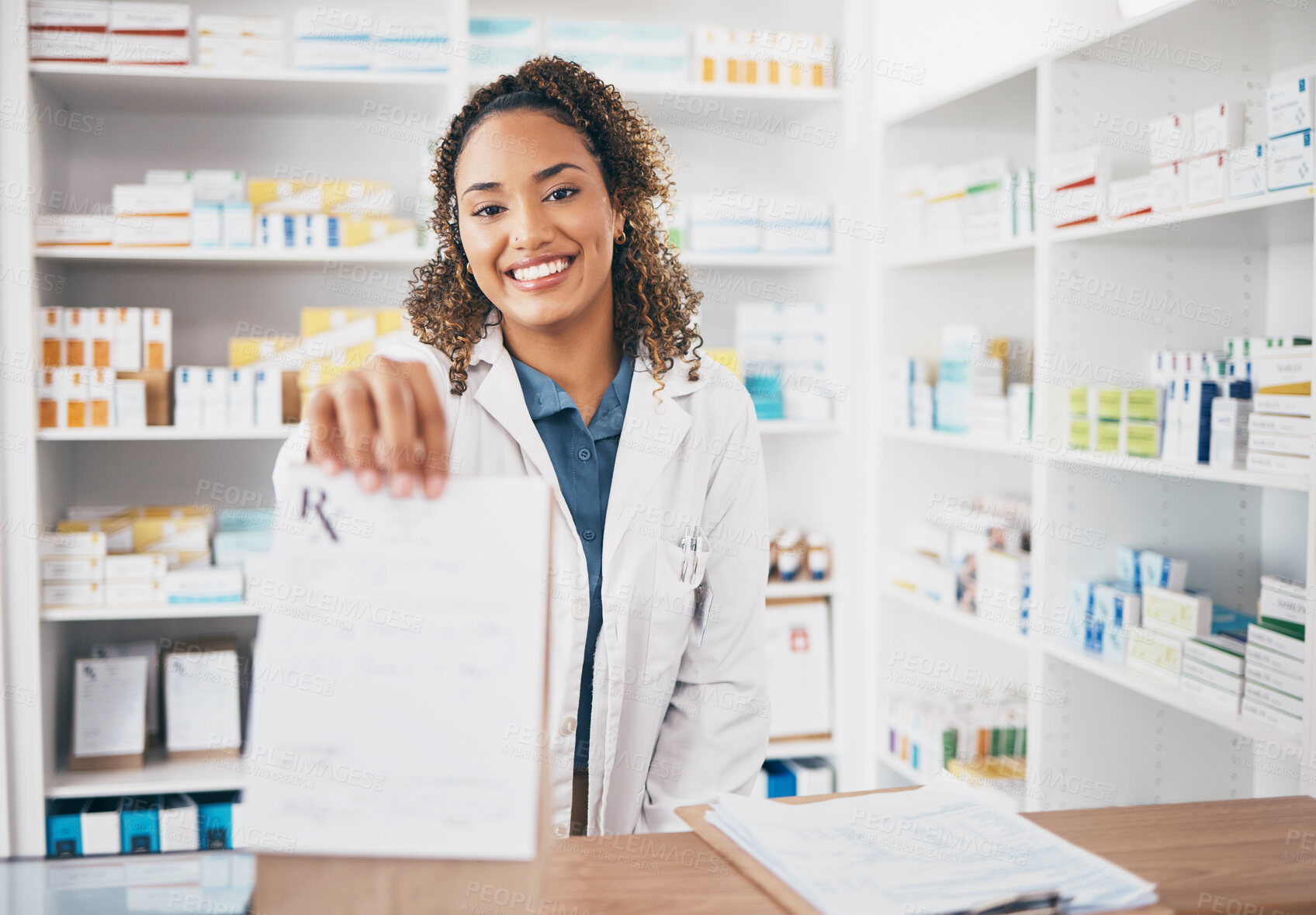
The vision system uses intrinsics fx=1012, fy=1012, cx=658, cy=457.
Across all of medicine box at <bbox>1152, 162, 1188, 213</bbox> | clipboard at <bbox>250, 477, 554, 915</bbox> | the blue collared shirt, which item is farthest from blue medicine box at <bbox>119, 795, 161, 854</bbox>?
medicine box at <bbox>1152, 162, 1188, 213</bbox>

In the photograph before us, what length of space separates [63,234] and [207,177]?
39 cm

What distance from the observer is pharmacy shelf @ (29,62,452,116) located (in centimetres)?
262

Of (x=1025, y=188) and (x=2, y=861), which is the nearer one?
(x=2, y=861)

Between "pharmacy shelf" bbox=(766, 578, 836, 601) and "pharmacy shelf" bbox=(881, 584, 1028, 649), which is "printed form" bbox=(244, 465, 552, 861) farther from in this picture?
"pharmacy shelf" bbox=(766, 578, 836, 601)

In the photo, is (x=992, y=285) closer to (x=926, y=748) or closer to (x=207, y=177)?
(x=926, y=748)

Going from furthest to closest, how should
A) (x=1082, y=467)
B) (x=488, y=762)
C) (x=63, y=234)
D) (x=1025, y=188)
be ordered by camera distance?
(x=63, y=234) → (x=1025, y=188) → (x=1082, y=467) → (x=488, y=762)

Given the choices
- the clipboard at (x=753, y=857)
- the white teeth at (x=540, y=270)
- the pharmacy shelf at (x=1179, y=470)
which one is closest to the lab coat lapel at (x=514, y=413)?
the white teeth at (x=540, y=270)

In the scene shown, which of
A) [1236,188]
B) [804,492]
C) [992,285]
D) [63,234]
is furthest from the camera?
[804,492]

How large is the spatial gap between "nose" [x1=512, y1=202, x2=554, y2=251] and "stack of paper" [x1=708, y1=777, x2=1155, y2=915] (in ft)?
2.48

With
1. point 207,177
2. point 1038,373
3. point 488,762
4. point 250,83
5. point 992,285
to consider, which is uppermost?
point 250,83

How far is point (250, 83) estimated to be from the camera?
8.89ft

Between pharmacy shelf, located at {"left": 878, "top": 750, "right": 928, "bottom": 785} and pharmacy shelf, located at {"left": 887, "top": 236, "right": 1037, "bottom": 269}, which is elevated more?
pharmacy shelf, located at {"left": 887, "top": 236, "right": 1037, "bottom": 269}

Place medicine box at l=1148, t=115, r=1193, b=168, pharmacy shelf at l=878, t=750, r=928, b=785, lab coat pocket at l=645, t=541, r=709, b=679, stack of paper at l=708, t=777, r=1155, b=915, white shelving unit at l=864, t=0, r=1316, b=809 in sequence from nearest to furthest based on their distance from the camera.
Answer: stack of paper at l=708, t=777, r=1155, b=915
lab coat pocket at l=645, t=541, r=709, b=679
medicine box at l=1148, t=115, r=1193, b=168
white shelving unit at l=864, t=0, r=1316, b=809
pharmacy shelf at l=878, t=750, r=928, b=785

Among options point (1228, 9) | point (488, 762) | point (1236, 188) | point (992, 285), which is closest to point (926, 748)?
point (992, 285)
